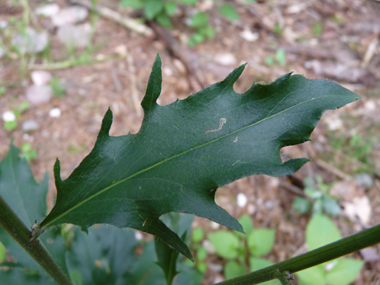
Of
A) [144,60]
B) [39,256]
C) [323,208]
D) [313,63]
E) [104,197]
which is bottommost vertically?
[323,208]

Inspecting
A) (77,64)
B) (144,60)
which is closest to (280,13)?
(144,60)

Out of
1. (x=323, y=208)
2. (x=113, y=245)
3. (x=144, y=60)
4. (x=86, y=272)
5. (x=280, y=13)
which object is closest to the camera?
(x=86, y=272)

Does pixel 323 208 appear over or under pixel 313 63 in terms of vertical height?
under

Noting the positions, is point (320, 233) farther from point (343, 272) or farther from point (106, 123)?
point (106, 123)

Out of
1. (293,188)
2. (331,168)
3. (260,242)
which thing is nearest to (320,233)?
(260,242)

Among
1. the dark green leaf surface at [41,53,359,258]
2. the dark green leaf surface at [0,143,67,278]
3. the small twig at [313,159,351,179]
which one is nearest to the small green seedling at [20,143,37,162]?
the dark green leaf surface at [0,143,67,278]

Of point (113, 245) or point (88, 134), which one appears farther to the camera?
point (88, 134)

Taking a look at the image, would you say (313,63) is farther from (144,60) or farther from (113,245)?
(113,245)
